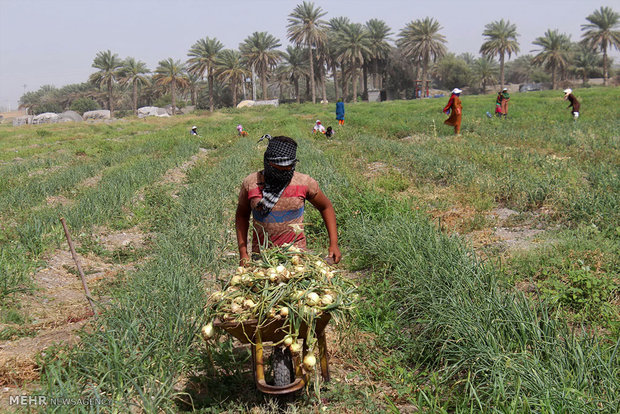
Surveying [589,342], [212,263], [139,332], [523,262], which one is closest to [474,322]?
[589,342]

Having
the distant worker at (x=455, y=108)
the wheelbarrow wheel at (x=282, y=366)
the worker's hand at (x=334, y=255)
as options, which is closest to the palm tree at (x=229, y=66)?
the distant worker at (x=455, y=108)

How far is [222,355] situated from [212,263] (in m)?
1.71

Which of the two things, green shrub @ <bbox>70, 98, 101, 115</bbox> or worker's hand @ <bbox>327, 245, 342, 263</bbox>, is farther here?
green shrub @ <bbox>70, 98, 101, 115</bbox>

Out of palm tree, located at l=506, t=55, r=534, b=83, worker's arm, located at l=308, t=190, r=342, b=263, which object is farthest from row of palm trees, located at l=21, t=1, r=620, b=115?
worker's arm, located at l=308, t=190, r=342, b=263

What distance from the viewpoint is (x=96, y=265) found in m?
6.06

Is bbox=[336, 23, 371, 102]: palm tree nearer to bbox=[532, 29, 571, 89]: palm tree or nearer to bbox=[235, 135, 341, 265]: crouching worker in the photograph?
bbox=[532, 29, 571, 89]: palm tree

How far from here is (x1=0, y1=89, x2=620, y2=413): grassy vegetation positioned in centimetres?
274

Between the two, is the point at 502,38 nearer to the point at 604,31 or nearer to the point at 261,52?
the point at 604,31

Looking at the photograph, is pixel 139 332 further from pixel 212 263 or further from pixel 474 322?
pixel 474 322

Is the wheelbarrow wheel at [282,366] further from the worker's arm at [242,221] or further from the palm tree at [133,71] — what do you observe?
the palm tree at [133,71]

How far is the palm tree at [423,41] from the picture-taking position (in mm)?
53062

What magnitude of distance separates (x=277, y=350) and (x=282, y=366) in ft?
0.31

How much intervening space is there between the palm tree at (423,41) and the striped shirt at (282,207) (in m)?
52.3

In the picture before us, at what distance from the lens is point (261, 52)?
184 ft
